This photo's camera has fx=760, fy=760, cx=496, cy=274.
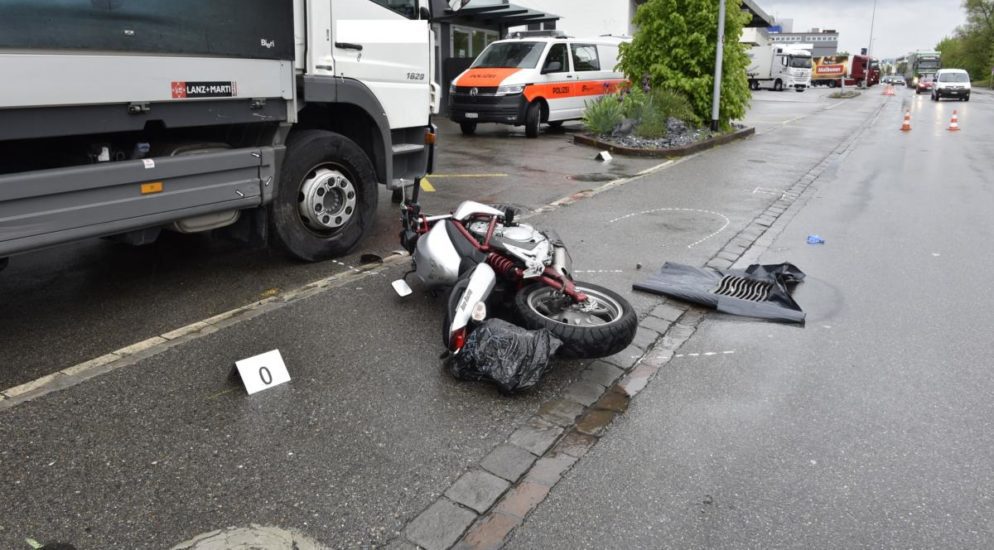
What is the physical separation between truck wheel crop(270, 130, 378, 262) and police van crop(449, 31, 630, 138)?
10.5 m

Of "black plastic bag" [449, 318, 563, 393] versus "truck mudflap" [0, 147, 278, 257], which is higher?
"truck mudflap" [0, 147, 278, 257]

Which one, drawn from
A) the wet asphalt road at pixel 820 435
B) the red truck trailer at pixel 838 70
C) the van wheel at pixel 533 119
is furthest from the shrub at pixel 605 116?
the red truck trailer at pixel 838 70

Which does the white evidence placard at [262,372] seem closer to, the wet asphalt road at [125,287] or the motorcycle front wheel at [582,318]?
the wet asphalt road at [125,287]

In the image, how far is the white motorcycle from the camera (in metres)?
4.36

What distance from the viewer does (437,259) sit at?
523 centimetres

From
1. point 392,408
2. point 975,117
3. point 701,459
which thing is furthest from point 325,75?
point 975,117

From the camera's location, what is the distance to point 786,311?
5.58 meters

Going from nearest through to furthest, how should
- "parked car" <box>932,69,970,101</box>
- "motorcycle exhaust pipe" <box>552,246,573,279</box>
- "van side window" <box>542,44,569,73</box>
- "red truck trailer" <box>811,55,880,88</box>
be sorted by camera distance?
"motorcycle exhaust pipe" <box>552,246,573,279</box> < "van side window" <box>542,44,569,73</box> < "parked car" <box>932,69,970,101</box> < "red truck trailer" <box>811,55,880,88</box>

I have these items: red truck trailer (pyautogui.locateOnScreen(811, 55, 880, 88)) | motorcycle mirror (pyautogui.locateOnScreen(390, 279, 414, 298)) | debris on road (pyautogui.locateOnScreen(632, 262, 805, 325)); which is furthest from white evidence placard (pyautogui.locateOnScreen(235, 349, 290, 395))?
red truck trailer (pyautogui.locateOnScreen(811, 55, 880, 88))

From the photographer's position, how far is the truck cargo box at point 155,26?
4227mm

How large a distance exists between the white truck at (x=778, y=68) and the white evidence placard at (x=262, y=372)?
51.6 metres

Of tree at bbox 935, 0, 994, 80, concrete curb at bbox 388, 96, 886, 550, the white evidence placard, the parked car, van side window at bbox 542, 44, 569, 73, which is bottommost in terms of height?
concrete curb at bbox 388, 96, 886, 550

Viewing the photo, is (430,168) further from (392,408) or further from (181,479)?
(181,479)

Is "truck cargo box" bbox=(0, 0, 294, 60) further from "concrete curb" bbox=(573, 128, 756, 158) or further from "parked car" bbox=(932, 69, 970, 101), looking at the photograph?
"parked car" bbox=(932, 69, 970, 101)
